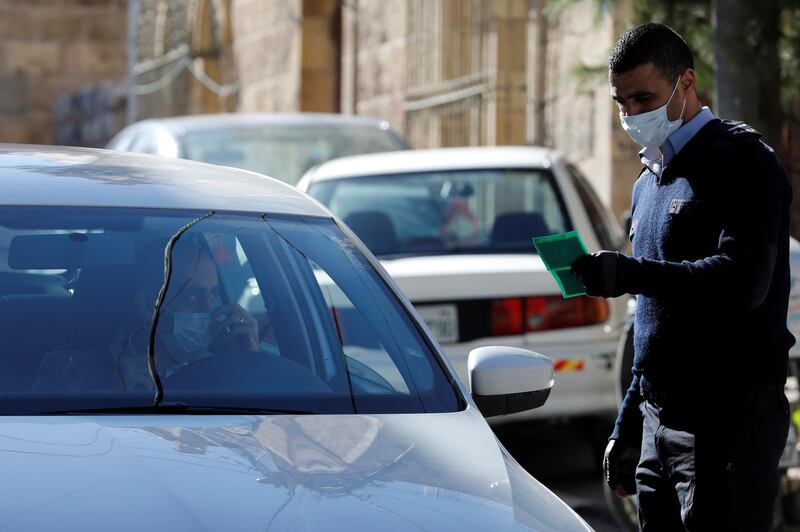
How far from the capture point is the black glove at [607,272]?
152 inches

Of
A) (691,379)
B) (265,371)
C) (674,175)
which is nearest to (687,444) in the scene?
(691,379)

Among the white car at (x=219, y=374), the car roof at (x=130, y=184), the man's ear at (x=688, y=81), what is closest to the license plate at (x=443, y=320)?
the white car at (x=219, y=374)

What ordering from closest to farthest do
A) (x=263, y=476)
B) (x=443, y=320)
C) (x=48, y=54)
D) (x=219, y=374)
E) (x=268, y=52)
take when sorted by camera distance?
(x=263, y=476)
(x=219, y=374)
(x=443, y=320)
(x=268, y=52)
(x=48, y=54)

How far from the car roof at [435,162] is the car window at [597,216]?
0.17 m

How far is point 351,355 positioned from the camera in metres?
4.33

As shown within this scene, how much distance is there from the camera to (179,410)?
3.82 m

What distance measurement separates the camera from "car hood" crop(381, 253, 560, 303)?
7570 mm

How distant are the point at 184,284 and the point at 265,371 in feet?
1.14

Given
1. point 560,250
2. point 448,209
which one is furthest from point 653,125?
point 448,209

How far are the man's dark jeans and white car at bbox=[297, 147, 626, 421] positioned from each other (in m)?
3.44

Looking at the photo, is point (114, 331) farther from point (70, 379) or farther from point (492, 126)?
point (492, 126)

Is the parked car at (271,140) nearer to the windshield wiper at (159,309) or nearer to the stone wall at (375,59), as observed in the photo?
the windshield wiper at (159,309)

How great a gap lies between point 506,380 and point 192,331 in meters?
0.74

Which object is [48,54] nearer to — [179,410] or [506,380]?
[506,380]
